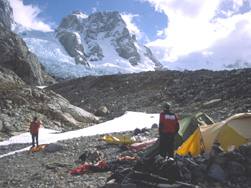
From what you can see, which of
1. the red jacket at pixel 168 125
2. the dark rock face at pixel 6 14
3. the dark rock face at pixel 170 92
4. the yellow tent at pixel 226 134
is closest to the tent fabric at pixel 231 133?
the yellow tent at pixel 226 134

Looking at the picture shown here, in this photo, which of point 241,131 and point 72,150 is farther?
point 72,150

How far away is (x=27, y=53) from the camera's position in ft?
137

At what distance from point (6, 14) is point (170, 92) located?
140 meters

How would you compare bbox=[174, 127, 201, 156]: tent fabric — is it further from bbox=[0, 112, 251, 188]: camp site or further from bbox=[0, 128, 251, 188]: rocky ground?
bbox=[0, 128, 251, 188]: rocky ground

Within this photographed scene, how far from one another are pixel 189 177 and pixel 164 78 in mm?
29858

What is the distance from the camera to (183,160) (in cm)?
522

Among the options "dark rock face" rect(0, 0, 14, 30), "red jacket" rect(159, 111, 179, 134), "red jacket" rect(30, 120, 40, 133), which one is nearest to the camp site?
"red jacket" rect(159, 111, 179, 134)

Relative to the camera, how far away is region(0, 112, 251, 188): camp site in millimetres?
4770

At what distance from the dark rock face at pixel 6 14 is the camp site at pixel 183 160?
475 feet

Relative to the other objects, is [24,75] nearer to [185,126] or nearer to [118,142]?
[118,142]

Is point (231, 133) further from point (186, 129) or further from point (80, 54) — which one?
point (80, 54)

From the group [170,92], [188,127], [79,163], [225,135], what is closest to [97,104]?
[170,92]

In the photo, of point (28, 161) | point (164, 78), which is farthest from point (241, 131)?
point (164, 78)

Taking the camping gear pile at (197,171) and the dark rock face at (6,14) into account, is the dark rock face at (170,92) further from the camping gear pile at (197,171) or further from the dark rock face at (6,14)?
the dark rock face at (6,14)
